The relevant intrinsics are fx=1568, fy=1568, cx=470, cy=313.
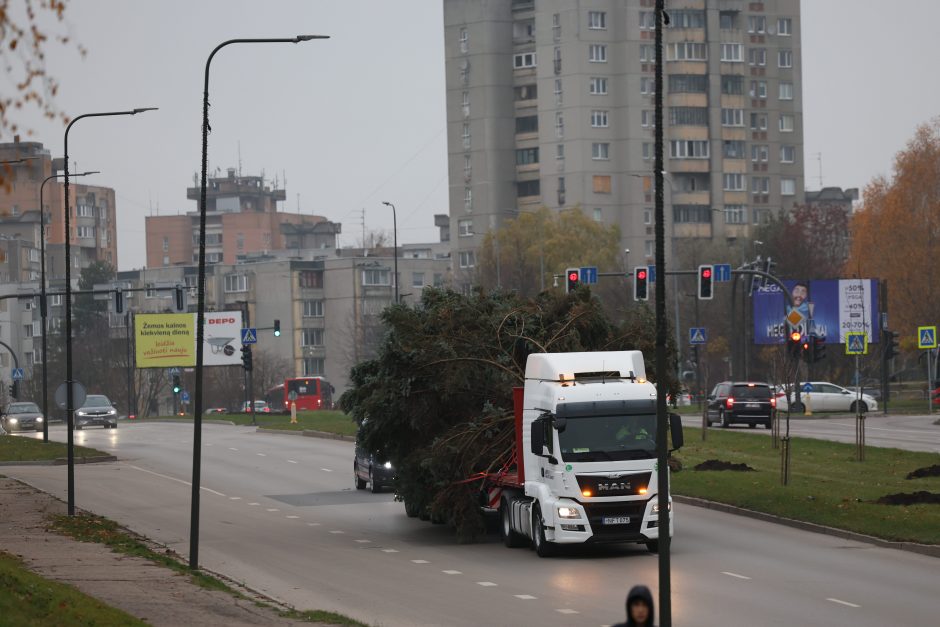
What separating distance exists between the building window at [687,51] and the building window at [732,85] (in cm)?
304

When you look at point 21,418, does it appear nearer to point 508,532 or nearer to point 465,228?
point 508,532

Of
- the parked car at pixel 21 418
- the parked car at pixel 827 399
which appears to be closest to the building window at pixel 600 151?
the parked car at pixel 827 399

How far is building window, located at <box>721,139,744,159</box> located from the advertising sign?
Answer: 219 ft

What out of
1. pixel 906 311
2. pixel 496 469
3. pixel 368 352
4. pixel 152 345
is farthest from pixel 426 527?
pixel 368 352

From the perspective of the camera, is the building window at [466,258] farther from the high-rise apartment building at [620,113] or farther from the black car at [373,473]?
the black car at [373,473]

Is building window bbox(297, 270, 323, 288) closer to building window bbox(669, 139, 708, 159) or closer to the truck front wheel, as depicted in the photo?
building window bbox(669, 139, 708, 159)

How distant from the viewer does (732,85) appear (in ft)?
484

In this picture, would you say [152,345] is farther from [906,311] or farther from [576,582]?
[576,582]

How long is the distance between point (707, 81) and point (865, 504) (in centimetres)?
12113

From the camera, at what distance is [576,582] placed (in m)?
20.8

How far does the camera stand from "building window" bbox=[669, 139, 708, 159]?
146000 mm

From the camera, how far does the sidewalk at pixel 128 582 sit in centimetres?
1702

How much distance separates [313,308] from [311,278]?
3.09 m

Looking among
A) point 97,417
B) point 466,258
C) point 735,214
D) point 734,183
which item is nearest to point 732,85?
point 734,183
